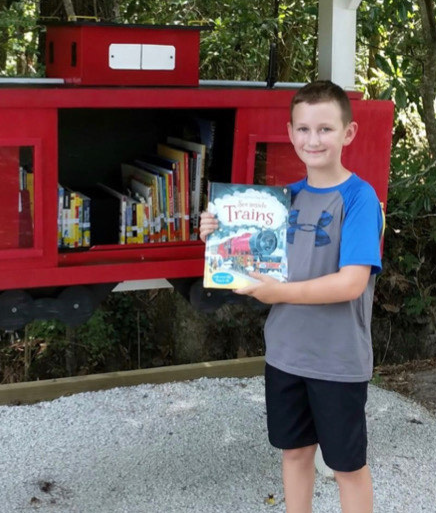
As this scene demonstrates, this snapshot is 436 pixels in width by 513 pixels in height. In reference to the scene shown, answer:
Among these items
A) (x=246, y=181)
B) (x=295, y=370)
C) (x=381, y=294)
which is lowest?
(x=381, y=294)

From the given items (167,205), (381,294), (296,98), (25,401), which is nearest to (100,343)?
(25,401)

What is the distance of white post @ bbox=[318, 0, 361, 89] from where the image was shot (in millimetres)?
3121

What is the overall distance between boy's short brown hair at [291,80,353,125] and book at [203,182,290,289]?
0.23m

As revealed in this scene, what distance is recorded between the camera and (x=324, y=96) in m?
2.36

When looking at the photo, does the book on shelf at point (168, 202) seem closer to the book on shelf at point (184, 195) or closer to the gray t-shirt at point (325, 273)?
the book on shelf at point (184, 195)

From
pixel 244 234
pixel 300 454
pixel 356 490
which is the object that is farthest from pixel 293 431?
pixel 244 234

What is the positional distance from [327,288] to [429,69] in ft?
9.38

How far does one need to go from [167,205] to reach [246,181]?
0.28 meters

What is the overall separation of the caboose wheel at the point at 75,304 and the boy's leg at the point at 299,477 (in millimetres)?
720

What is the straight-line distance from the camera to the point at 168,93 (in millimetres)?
2695

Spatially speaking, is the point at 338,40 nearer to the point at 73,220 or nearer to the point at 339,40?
the point at 339,40

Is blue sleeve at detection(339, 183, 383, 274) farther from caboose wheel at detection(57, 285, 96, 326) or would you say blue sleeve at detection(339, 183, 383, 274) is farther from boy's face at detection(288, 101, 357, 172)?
caboose wheel at detection(57, 285, 96, 326)

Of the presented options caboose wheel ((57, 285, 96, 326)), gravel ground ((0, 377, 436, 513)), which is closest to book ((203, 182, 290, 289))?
caboose wheel ((57, 285, 96, 326))

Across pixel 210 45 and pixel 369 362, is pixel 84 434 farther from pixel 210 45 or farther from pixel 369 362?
pixel 210 45
